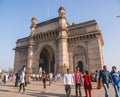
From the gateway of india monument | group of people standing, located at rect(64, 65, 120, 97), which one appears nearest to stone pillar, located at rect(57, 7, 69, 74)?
the gateway of india monument

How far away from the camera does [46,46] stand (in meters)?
32.1

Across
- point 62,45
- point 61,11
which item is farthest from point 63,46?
point 61,11

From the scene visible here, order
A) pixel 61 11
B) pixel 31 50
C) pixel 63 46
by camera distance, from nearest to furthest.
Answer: pixel 63 46 < pixel 61 11 < pixel 31 50

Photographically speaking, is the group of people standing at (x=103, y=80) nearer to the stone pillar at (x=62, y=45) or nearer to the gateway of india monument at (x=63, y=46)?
the gateway of india monument at (x=63, y=46)

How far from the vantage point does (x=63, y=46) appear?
2717 cm

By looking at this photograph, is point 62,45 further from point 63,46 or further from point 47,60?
point 47,60

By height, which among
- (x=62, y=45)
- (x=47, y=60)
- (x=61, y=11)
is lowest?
(x=47, y=60)

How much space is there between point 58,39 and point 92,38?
23.1 feet

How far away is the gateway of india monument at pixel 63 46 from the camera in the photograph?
25703mm

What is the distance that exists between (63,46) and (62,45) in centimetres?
29

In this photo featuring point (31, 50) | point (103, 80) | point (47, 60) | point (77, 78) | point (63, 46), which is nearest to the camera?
point (103, 80)

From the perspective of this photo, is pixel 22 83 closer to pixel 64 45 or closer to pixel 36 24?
pixel 64 45

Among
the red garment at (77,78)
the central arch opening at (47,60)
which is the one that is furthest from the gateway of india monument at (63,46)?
the red garment at (77,78)

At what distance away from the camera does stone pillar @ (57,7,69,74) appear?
26.0 meters
